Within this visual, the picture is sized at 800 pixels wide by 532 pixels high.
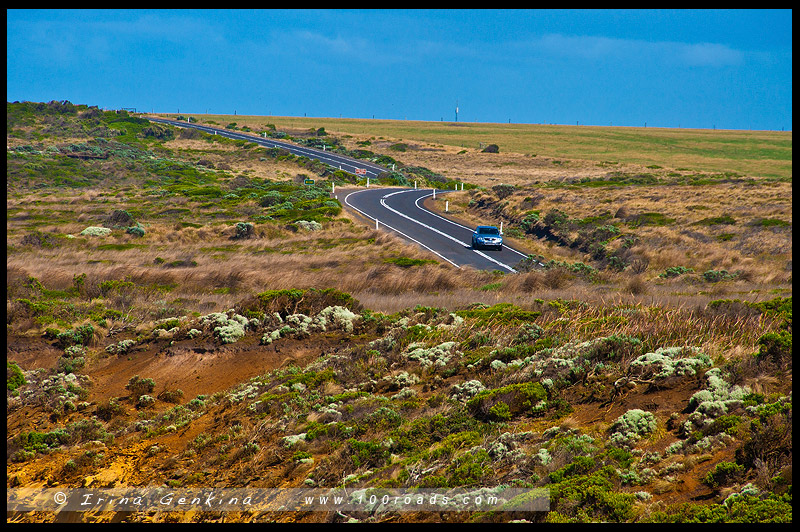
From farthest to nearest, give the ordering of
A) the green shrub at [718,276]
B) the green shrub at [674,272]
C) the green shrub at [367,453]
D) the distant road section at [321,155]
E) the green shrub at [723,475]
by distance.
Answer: the distant road section at [321,155], the green shrub at [674,272], the green shrub at [718,276], the green shrub at [367,453], the green shrub at [723,475]

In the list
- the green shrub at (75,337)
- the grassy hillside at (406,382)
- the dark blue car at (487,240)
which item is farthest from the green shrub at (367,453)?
the dark blue car at (487,240)

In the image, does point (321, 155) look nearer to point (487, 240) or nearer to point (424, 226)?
point (424, 226)

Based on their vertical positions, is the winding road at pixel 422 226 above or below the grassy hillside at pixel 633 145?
below

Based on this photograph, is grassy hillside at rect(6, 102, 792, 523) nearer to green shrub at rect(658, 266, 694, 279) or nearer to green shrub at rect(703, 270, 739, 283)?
green shrub at rect(703, 270, 739, 283)

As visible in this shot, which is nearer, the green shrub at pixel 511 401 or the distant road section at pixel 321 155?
the green shrub at pixel 511 401

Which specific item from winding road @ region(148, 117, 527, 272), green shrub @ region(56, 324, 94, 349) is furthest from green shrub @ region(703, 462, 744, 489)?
winding road @ region(148, 117, 527, 272)

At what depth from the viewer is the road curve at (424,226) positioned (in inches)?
1128

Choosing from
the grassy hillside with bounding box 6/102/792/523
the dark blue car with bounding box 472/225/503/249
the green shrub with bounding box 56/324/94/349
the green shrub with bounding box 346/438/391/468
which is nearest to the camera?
the grassy hillside with bounding box 6/102/792/523

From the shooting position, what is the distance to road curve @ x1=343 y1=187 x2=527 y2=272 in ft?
94.0

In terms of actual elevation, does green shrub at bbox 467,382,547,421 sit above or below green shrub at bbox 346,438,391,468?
above

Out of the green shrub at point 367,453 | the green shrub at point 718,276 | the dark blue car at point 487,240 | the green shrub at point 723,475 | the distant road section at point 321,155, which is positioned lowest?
the green shrub at point 367,453

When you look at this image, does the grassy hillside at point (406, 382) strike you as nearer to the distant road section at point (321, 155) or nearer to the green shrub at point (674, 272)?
the green shrub at point (674, 272)

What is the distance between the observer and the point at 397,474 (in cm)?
671

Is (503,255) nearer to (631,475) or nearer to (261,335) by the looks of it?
(261,335)
